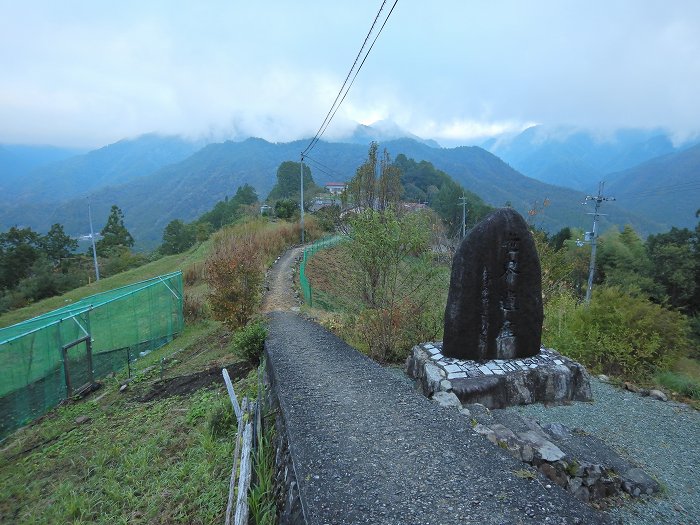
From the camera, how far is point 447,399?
18.1ft

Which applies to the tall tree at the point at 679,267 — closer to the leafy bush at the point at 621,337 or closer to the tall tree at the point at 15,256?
the leafy bush at the point at 621,337

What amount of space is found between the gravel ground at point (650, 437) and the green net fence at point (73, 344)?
8.79 m

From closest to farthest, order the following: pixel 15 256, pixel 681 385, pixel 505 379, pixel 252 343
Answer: pixel 505 379, pixel 681 385, pixel 252 343, pixel 15 256

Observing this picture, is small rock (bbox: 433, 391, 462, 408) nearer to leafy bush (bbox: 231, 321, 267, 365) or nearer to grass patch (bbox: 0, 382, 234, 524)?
grass patch (bbox: 0, 382, 234, 524)

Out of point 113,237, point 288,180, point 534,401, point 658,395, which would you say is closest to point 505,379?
point 534,401

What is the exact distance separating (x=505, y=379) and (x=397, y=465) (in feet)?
10.8

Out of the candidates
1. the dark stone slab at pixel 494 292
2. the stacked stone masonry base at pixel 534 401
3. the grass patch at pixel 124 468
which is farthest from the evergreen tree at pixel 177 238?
the stacked stone masonry base at pixel 534 401

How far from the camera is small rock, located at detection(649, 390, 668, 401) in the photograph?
7.30 m

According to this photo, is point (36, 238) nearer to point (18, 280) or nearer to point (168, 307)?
point (18, 280)

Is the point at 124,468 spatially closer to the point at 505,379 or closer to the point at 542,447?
the point at 542,447

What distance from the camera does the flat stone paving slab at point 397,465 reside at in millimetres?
3049

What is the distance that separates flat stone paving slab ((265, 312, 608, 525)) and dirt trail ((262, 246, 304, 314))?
6.92 metres

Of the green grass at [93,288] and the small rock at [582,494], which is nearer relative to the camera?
the small rock at [582,494]

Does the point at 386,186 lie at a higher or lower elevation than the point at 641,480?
higher
